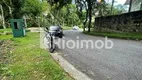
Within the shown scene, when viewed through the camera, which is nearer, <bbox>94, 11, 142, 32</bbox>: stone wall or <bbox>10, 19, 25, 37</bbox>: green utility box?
<bbox>10, 19, 25, 37</bbox>: green utility box

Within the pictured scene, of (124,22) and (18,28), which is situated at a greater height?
(124,22)

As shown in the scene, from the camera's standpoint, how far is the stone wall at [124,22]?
1485 centimetres

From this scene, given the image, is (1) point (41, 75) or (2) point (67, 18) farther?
(2) point (67, 18)

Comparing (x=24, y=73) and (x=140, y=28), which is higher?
(x=140, y=28)

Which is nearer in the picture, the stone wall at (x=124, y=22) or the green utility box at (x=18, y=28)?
the green utility box at (x=18, y=28)

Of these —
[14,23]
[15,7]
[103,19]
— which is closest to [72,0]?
[103,19]

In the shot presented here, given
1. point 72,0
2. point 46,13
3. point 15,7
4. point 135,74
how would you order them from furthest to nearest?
point 46,13, point 15,7, point 72,0, point 135,74

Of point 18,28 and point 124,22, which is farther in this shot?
point 124,22

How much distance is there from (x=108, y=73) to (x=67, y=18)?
5071cm

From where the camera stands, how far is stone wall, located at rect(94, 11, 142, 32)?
1485 centimetres

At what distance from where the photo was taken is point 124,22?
16969mm

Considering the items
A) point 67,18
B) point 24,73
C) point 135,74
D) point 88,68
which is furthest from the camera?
point 67,18

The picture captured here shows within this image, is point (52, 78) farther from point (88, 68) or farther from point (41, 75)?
point (88, 68)

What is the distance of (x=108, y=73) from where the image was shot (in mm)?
4484
